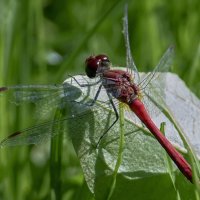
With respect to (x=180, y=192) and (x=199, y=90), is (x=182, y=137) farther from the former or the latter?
(x=199, y=90)

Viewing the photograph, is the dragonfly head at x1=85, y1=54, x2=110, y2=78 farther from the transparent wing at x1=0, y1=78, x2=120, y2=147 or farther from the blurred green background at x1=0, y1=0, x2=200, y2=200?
the blurred green background at x1=0, y1=0, x2=200, y2=200

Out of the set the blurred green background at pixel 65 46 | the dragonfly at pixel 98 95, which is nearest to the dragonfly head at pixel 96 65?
the dragonfly at pixel 98 95

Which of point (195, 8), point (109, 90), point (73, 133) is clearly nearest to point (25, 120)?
A: point (109, 90)

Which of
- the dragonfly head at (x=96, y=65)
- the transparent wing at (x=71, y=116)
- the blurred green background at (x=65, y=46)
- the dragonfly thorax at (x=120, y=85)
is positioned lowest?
the transparent wing at (x=71, y=116)

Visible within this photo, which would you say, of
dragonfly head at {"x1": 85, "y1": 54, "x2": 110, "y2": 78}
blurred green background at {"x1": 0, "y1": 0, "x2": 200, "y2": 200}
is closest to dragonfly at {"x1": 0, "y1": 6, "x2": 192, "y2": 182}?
dragonfly head at {"x1": 85, "y1": 54, "x2": 110, "y2": 78}

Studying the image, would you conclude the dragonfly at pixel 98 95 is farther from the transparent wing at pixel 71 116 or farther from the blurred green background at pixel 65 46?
the blurred green background at pixel 65 46

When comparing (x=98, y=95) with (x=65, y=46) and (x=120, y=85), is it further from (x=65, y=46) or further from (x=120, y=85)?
(x=65, y=46)

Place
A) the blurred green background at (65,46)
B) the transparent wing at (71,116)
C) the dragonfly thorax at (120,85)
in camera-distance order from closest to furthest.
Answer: the transparent wing at (71,116) → the dragonfly thorax at (120,85) → the blurred green background at (65,46)

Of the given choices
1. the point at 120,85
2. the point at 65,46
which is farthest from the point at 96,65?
the point at 65,46

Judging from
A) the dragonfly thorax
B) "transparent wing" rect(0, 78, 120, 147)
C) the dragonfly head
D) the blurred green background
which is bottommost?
"transparent wing" rect(0, 78, 120, 147)
